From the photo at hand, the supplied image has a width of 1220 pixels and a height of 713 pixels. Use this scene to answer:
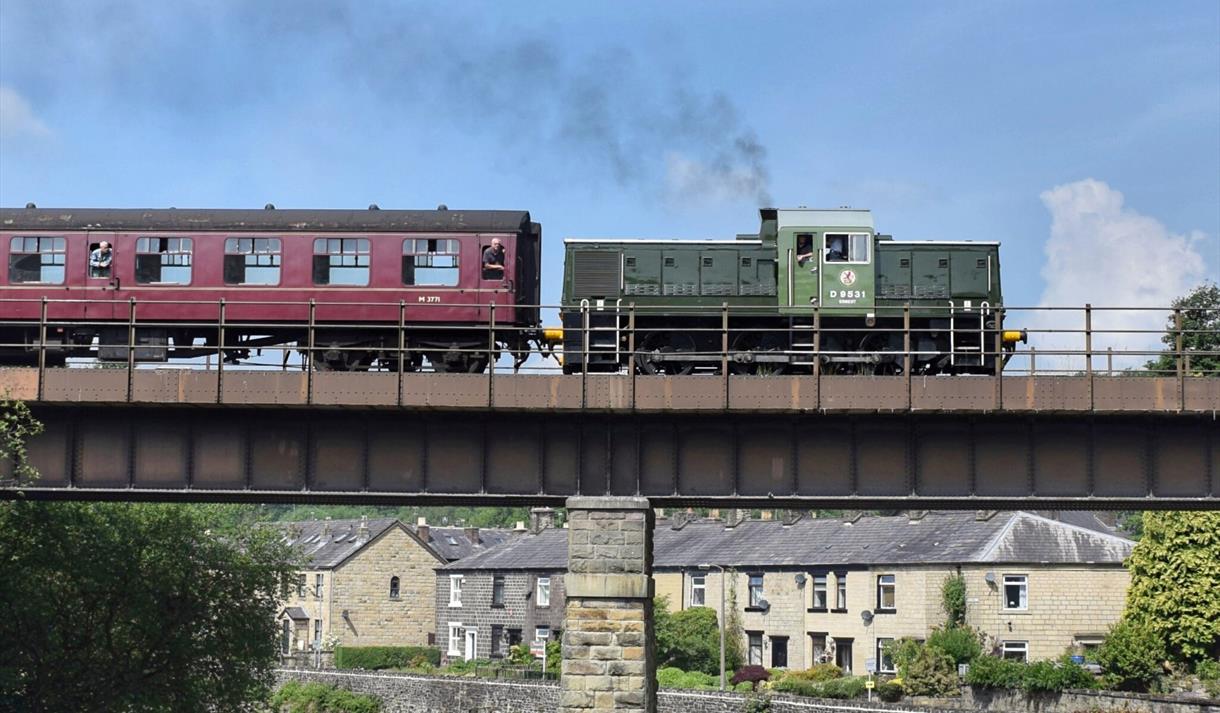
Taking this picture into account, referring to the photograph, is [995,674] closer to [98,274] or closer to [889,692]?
[889,692]

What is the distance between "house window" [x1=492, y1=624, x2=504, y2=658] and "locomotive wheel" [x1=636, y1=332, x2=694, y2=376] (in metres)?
56.2

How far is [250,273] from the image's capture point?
119 feet

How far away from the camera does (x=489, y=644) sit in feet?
295

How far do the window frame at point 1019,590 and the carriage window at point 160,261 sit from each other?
43232mm

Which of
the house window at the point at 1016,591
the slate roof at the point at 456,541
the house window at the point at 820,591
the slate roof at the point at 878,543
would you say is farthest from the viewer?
the slate roof at the point at 456,541

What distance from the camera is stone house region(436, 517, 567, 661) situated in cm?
8594

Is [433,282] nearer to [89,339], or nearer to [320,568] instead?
[89,339]

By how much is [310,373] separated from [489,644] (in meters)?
63.4

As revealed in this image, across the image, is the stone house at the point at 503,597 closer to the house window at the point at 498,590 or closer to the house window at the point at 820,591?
the house window at the point at 498,590

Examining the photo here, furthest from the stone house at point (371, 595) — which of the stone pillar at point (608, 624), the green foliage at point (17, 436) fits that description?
the stone pillar at point (608, 624)

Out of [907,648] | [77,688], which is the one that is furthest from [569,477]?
[907,648]

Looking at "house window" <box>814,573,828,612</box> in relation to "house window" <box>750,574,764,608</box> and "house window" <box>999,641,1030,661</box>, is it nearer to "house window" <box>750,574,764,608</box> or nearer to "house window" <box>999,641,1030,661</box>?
"house window" <box>750,574,764,608</box>

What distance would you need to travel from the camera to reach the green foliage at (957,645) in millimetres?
64125

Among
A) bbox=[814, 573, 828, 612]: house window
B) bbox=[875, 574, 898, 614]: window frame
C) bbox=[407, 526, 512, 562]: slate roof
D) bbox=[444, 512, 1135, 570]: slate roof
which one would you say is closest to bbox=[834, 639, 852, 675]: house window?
bbox=[814, 573, 828, 612]: house window
